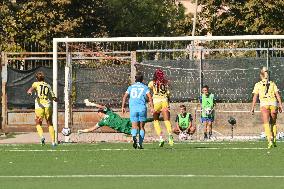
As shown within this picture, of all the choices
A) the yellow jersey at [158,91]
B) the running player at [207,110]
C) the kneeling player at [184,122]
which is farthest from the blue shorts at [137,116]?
the running player at [207,110]

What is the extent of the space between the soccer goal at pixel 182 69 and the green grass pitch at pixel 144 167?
7.49 meters

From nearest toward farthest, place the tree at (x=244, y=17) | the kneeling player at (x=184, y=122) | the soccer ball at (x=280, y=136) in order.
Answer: the soccer ball at (x=280, y=136) < the kneeling player at (x=184, y=122) < the tree at (x=244, y=17)

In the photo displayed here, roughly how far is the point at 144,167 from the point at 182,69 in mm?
14923

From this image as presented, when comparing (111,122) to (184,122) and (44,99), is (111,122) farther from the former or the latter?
(44,99)

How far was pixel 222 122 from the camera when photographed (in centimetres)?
3569

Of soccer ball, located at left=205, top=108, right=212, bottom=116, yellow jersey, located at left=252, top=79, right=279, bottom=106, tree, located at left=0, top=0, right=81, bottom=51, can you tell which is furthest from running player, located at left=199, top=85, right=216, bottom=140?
tree, located at left=0, top=0, right=81, bottom=51

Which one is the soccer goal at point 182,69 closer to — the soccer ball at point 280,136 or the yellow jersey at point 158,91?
the soccer ball at point 280,136

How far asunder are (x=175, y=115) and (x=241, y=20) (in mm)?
27103

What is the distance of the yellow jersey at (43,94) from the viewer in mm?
29844

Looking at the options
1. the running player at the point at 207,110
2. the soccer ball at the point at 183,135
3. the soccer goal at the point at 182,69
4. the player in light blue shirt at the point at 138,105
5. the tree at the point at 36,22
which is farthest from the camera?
the tree at the point at 36,22

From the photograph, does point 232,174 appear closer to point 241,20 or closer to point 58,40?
point 58,40

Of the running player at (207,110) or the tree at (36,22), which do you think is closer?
the running player at (207,110)

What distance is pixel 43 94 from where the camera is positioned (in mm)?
29891

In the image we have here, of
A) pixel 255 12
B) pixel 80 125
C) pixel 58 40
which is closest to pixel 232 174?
pixel 58 40
